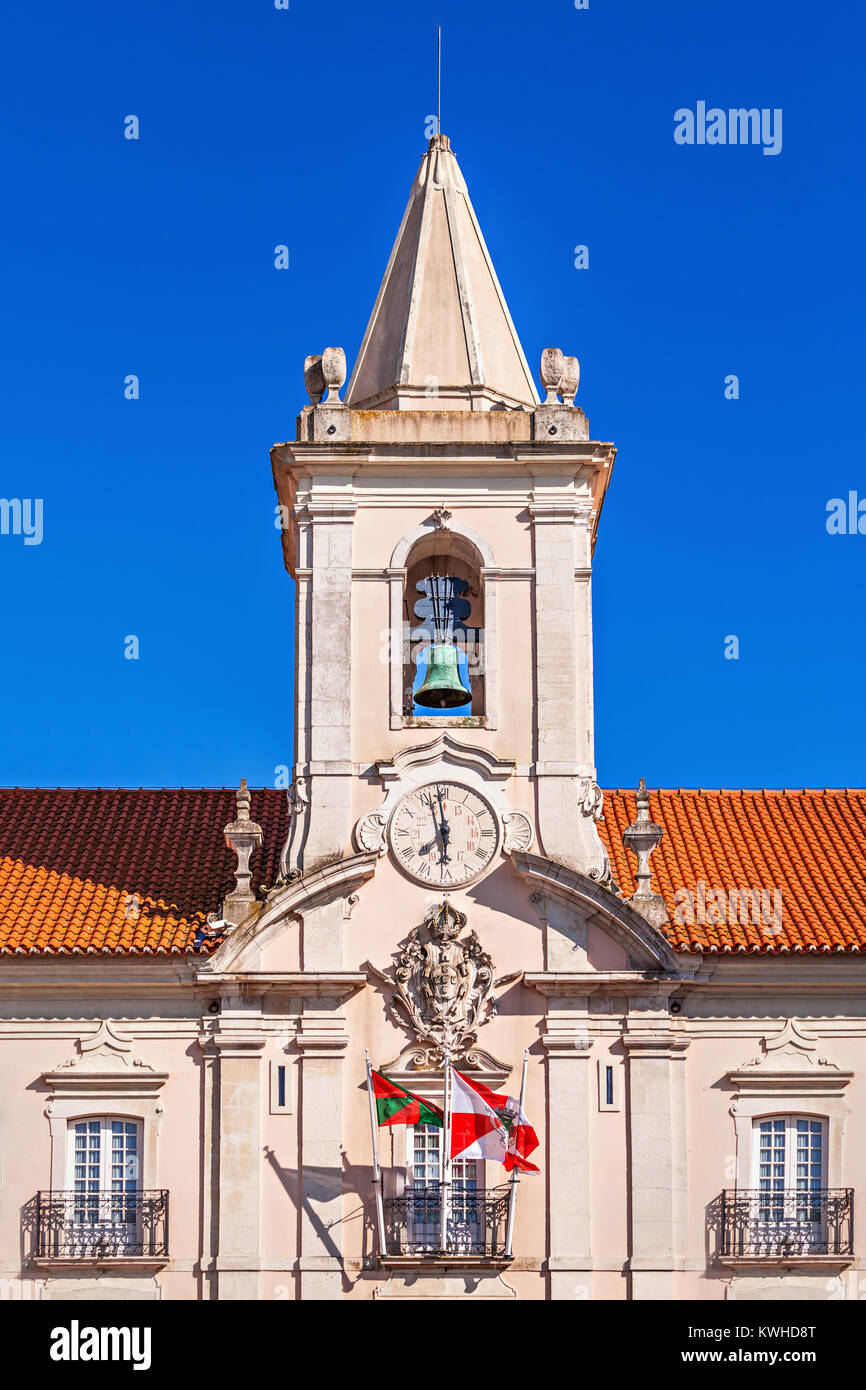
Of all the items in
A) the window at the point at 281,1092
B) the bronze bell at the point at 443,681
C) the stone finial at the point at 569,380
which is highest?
the stone finial at the point at 569,380

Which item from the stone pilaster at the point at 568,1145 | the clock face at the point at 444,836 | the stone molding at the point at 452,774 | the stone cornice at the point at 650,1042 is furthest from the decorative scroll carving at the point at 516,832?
the stone cornice at the point at 650,1042

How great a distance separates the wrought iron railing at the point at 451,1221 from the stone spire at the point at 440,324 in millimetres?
11120

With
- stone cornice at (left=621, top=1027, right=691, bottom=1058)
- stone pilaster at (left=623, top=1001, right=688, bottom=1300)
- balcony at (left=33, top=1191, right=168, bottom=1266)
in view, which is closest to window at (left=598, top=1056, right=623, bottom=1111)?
stone pilaster at (left=623, top=1001, right=688, bottom=1300)

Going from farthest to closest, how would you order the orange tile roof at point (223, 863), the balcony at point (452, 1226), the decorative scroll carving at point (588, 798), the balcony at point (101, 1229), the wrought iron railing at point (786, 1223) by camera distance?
the decorative scroll carving at point (588, 798) < the orange tile roof at point (223, 863) < the wrought iron railing at point (786, 1223) < the balcony at point (101, 1229) < the balcony at point (452, 1226)

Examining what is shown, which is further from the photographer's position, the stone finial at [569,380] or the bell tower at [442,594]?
the stone finial at [569,380]

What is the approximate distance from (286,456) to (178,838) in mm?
5866

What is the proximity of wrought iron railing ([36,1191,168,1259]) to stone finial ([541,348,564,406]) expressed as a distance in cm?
1232

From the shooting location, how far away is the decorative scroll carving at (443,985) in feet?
117

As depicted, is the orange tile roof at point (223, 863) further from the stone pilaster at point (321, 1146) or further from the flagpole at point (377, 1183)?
the flagpole at point (377, 1183)

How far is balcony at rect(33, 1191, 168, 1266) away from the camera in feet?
115

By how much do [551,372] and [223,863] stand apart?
8430 mm

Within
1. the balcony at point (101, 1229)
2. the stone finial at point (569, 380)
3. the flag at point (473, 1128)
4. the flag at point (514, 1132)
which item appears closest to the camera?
the flag at point (473, 1128)
